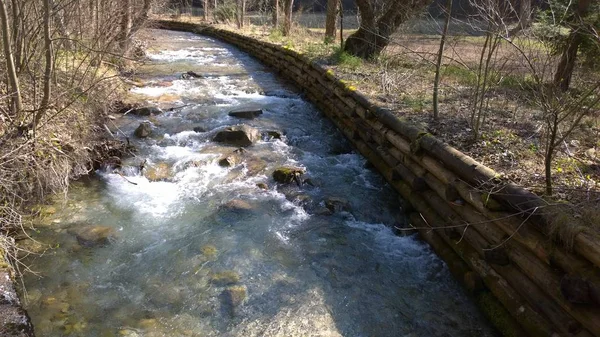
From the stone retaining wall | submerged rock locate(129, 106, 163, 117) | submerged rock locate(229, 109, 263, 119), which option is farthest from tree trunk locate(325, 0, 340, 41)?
the stone retaining wall

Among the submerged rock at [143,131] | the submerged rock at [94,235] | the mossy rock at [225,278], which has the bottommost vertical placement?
the mossy rock at [225,278]

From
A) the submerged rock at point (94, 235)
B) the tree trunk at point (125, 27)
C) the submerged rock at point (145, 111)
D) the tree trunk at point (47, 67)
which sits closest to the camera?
the tree trunk at point (47, 67)

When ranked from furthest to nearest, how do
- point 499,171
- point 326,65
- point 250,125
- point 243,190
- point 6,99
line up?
point 326,65, point 250,125, point 243,190, point 6,99, point 499,171

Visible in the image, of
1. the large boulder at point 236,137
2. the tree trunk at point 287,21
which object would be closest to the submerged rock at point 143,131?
the large boulder at point 236,137

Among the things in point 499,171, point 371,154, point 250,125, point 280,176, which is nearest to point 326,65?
point 250,125

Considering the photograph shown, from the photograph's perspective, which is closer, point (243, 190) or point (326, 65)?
point (243, 190)

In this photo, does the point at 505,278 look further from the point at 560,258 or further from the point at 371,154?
the point at 371,154

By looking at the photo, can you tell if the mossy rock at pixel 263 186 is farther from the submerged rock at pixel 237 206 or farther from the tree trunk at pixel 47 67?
the tree trunk at pixel 47 67

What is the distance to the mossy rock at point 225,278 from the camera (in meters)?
4.47

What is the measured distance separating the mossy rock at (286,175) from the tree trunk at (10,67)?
337cm

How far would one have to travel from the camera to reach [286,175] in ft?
21.7

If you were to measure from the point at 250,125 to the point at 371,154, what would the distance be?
279cm

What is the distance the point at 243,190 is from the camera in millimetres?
6391

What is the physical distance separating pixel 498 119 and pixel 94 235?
5.64 meters
